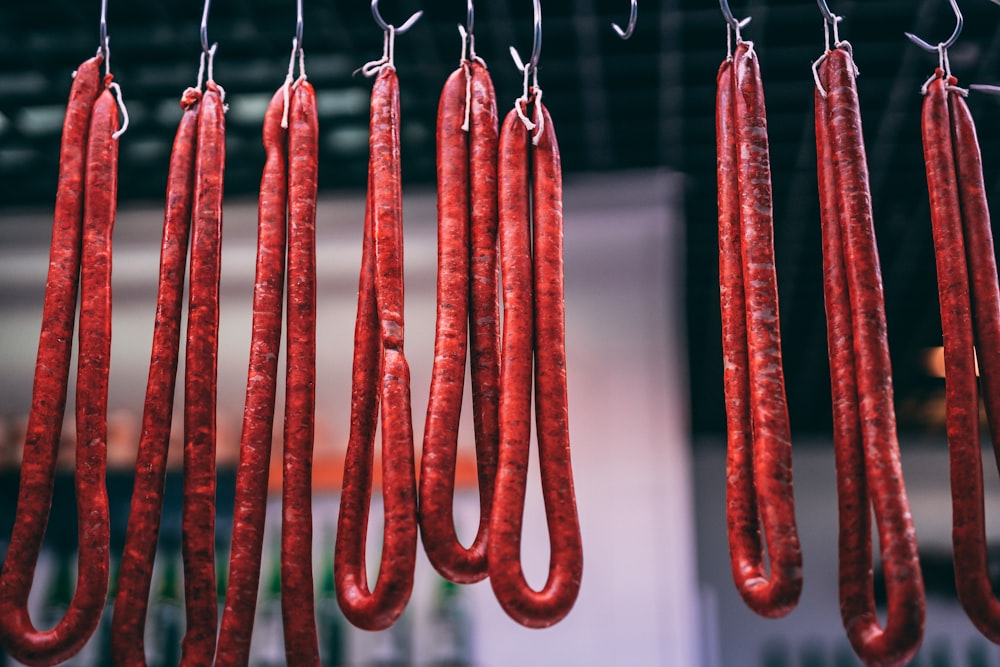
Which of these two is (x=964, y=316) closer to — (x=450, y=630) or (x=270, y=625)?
(x=450, y=630)

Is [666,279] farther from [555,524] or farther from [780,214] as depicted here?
[555,524]

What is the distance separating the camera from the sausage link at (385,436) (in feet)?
5.14

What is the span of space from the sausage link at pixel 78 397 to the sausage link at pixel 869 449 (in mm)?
1237

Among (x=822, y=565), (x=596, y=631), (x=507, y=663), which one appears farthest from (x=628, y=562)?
(x=822, y=565)

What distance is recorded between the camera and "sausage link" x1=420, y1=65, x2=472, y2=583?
5.24 feet

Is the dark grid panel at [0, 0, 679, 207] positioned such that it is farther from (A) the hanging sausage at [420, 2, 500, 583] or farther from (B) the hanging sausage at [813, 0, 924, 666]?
(B) the hanging sausage at [813, 0, 924, 666]

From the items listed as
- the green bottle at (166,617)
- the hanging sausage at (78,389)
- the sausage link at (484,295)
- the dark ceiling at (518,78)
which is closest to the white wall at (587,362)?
the dark ceiling at (518,78)

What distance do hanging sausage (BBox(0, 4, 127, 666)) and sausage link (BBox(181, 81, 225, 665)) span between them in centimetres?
14

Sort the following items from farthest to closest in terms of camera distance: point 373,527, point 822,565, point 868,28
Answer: point 822,565
point 373,527
point 868,28

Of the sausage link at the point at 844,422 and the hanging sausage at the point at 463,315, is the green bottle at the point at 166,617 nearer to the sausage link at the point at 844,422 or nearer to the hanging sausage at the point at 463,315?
the hanging sausage at the point at 463,315

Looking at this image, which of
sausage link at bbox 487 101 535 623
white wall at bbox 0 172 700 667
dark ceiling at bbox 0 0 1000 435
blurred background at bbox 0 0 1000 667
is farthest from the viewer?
white wall at bbox 0 172 700 667

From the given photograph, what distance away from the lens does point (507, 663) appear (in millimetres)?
4359

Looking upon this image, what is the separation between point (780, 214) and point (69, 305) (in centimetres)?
475

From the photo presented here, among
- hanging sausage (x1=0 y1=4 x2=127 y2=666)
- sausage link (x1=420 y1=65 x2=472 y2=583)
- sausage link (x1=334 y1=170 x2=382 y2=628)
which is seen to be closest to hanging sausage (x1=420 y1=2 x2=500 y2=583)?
sausage link (x1=420 y1=65 x2=472 y2=583)
